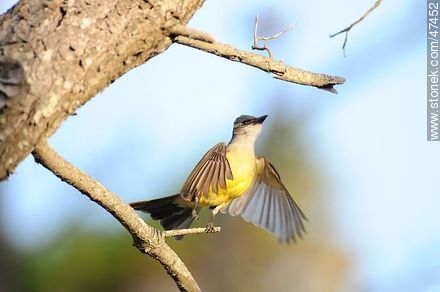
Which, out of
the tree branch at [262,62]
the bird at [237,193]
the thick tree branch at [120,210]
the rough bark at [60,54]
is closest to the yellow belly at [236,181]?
the bird at [237,193]

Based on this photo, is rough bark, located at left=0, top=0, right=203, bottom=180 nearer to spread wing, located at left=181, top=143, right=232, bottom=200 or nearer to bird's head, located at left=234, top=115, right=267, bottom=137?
spread wing, located at left=181, top=143, right=232, bottom=200

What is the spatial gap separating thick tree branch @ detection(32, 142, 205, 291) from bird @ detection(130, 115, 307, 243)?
111cm

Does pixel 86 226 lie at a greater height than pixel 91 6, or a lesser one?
lesser

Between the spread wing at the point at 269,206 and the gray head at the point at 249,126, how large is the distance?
0.58 feet

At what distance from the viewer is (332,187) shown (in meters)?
11.7

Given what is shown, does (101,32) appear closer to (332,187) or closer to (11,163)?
(11,163)

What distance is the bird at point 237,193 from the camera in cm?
434

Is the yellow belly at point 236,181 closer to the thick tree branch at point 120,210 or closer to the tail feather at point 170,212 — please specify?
the tail feather at point 170,212

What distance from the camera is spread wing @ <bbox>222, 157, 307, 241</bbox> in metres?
4.99

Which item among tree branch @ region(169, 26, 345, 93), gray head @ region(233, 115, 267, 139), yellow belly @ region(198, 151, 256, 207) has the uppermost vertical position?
tree branch @ region(169, 26, 345, 93)

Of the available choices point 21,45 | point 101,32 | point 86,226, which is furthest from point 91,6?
point 86,226

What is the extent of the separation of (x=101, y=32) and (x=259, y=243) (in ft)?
27.0

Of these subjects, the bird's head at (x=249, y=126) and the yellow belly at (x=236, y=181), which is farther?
the bird's head at (x=249, y=126)

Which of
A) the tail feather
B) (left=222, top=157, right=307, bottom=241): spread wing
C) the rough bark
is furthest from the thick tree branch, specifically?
(left=222, top=157, right=307, bottom=241): spread wing
